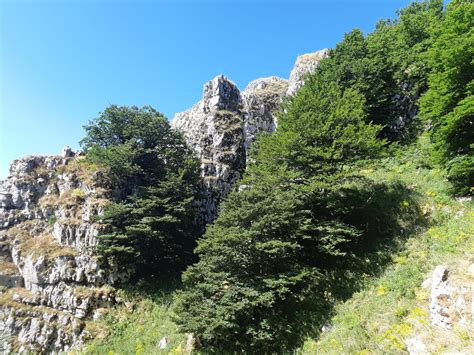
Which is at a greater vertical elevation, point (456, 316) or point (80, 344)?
point (456, 316)

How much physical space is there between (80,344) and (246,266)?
12.0m

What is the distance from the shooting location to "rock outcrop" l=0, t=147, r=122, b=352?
1627cm

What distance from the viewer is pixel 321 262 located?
526 inches

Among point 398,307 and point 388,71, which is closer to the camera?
point 398,307

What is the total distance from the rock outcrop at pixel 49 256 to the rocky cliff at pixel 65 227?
6cm

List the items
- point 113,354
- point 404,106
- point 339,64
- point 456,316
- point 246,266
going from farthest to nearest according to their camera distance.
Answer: point 339,64, point 404,106, point 113,354, point 246,266, point 456,316

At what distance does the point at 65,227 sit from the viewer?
20328 millimetres

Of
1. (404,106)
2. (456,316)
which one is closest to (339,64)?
(404,106)

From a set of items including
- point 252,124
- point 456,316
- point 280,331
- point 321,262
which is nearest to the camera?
point 456,316

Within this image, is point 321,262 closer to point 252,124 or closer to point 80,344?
point 80,344

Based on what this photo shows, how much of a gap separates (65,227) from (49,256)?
2296 mm

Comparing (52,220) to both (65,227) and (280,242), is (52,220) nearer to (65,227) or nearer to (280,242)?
(65,227)

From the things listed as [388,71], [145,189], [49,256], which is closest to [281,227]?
[145,189]

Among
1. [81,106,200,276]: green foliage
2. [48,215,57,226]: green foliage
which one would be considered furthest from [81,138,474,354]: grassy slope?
[48,215,57,226]: green foliage
